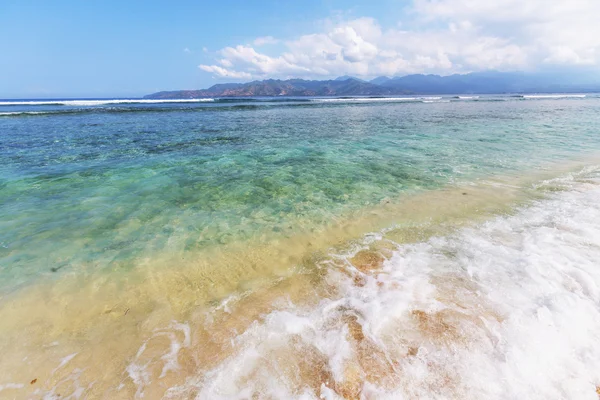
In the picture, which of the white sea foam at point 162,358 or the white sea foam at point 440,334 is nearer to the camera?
the white sea foam at point 440,334

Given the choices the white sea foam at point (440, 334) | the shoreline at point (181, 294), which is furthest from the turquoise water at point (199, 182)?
the white sea foam at point (440, 334)

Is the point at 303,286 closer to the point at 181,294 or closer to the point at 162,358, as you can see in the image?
the point at 181,294

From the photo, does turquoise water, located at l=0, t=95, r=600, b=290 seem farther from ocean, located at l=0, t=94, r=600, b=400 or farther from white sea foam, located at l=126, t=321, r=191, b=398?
white sea foam, located at l=126, t=321, r=191, b=398

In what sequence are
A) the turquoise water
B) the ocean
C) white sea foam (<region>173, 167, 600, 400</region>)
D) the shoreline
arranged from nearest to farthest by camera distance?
white sea foam (<region>173, 167, 600, 400</region>)
the ocean
the shoreline
the turquoise water

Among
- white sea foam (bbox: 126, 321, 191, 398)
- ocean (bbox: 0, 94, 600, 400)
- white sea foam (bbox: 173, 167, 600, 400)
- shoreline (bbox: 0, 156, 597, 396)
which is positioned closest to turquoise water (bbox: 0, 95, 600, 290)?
ocean (bbox: 0, 94, 600, 400)

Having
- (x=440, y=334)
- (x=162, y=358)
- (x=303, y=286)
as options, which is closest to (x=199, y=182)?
(x=303, y=286)

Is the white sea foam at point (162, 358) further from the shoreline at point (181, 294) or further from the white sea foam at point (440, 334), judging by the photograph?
the white sea foam at point (440, 334)

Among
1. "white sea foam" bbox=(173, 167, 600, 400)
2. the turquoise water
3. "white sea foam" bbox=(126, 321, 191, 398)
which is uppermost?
the turquoise water
